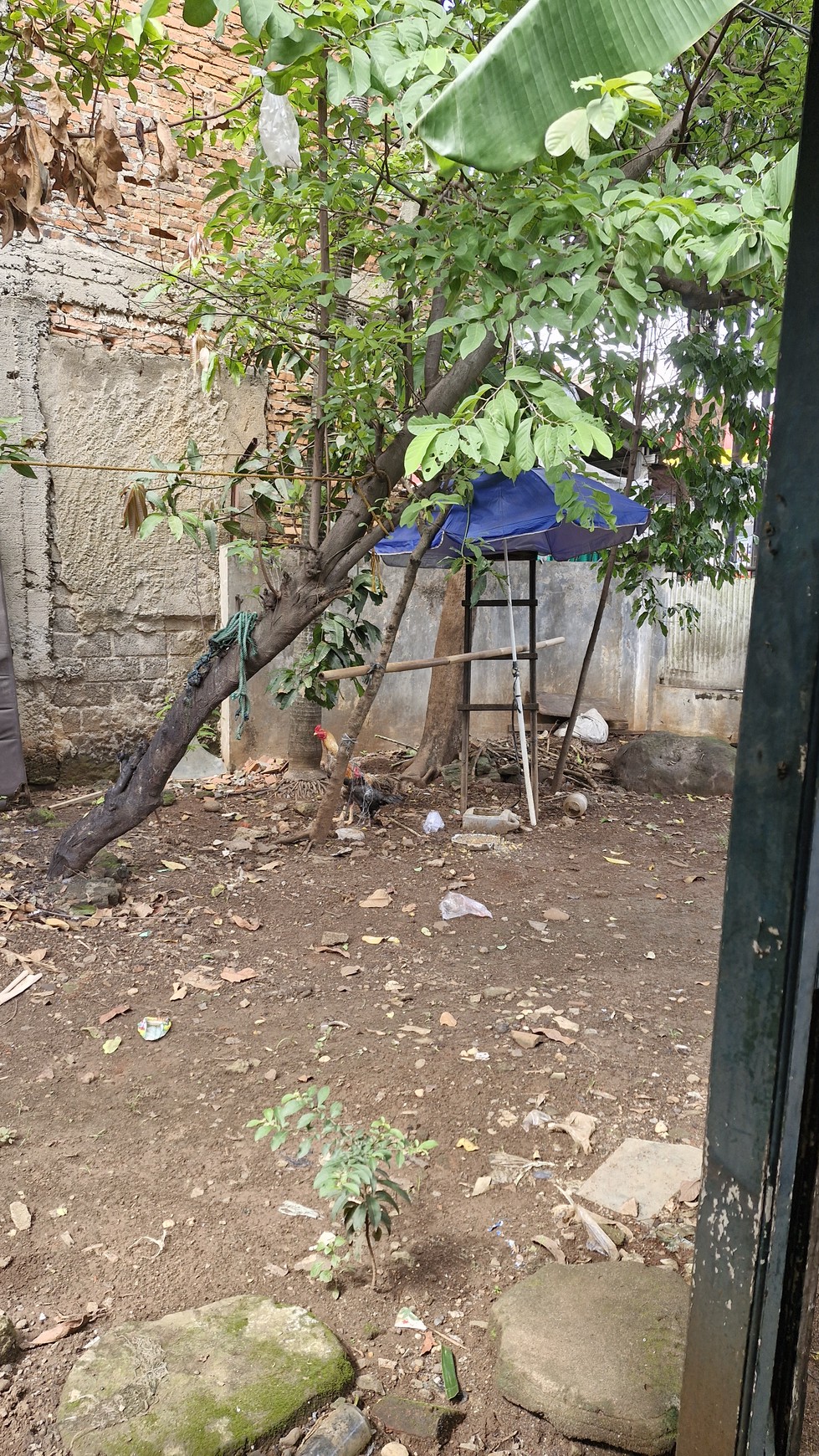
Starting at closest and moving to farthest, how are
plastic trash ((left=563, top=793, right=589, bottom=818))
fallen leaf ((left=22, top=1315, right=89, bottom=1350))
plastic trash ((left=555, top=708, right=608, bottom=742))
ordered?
fallen leaf ((left=22, top=1315, right=89, bottom=1350))
plastic trash ((left=563, top=793, right=589, bottom=818))
plastic trash ((left=555, top=708, right=608, bottom=742))

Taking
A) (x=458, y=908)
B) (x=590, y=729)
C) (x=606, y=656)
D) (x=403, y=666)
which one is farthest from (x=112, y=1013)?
(x=606, y=656)

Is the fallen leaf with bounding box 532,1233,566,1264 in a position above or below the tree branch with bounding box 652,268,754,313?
below

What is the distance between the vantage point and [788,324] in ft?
3.81

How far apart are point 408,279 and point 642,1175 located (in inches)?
134

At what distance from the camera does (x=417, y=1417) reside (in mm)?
1798

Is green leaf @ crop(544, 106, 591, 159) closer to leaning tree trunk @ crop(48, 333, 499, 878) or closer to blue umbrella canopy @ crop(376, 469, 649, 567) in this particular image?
leaning tree trunk @ crop(48, 333, 499, 878)

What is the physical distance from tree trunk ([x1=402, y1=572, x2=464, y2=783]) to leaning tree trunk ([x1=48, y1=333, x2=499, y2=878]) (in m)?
2.83

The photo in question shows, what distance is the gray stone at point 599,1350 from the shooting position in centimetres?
171

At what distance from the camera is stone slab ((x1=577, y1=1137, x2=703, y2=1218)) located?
8.14ft

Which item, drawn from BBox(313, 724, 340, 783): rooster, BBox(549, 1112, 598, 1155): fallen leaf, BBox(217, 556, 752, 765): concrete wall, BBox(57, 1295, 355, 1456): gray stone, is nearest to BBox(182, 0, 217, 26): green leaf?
BBox(57, 1295, 355, 1456): gray stone

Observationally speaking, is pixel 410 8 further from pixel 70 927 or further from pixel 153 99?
pixel 153 99

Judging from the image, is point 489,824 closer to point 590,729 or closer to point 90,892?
point 90,892

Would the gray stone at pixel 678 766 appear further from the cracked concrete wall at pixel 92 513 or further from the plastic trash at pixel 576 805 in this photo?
the cracked concrete wall at pixel 92 513

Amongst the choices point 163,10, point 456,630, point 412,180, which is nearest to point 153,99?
point 412,180
